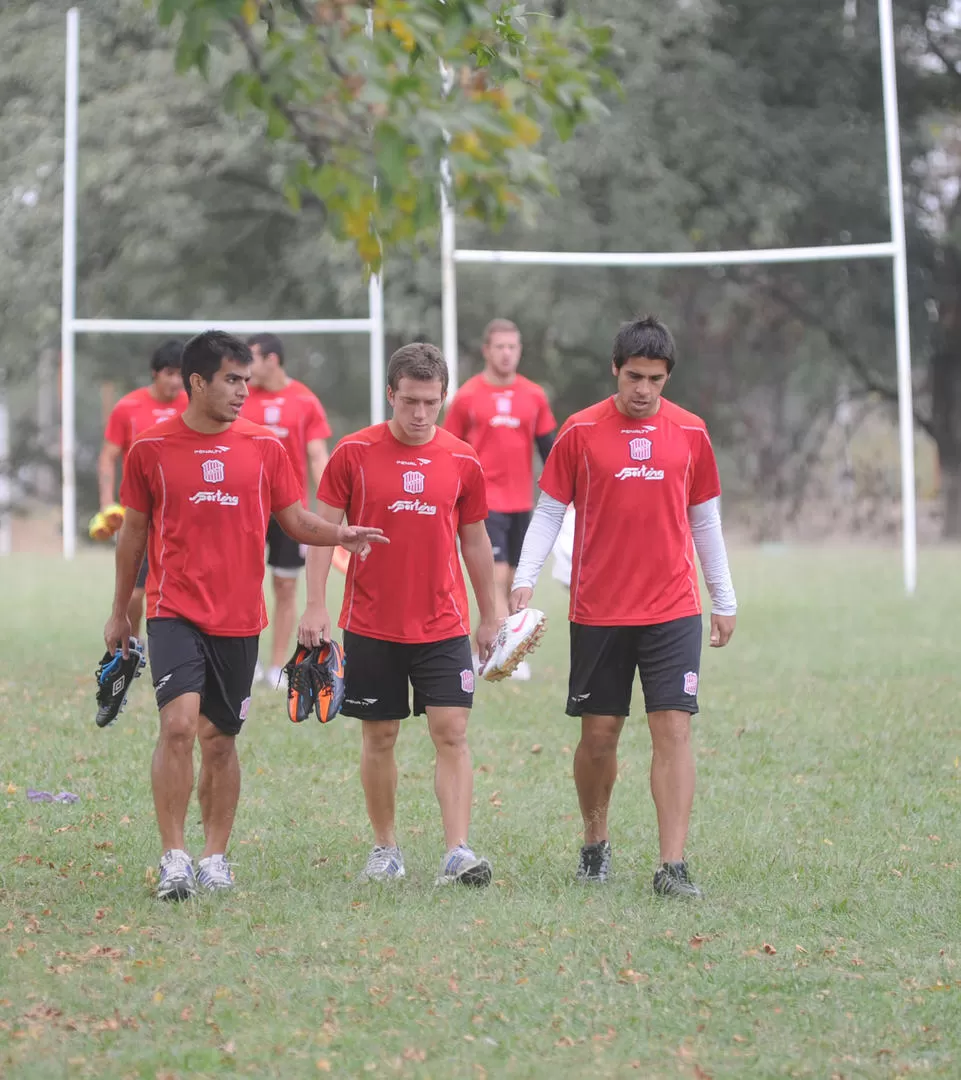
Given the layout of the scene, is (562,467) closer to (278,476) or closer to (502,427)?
(278,476)

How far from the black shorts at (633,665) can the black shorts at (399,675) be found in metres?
0.44

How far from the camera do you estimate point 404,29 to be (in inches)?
177

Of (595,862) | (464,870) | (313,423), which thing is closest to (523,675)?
(313,423)

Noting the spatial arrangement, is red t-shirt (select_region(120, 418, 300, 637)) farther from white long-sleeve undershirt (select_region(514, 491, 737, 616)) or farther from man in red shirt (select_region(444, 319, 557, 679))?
man in red shirt (select_region(444, 319, 557, 679))

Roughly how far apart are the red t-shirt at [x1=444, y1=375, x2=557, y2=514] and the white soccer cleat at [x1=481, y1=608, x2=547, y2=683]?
5.68m

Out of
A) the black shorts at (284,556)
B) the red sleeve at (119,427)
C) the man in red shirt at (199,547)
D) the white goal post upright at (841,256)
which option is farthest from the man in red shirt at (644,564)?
the white goal post upright at (841,256)

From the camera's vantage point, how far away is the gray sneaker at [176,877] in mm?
6551

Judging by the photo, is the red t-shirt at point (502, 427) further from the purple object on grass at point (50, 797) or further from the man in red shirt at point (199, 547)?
the man in red shirt at point (199, 547)

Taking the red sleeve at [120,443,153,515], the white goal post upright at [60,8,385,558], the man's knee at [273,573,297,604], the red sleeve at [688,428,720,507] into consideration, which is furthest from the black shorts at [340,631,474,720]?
the white goal post upright at [60,8,385,558]

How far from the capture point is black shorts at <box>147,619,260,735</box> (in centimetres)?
657

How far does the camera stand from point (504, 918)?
629cm

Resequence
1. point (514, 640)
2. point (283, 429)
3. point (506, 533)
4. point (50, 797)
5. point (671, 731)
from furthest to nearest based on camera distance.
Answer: point (506, 533) → point (283, 429) → point (50, 797) → point (514, 640) → point (671, 731)

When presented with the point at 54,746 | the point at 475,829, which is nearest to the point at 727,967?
the point at 475,829

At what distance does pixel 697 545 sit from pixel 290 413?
5348mm
